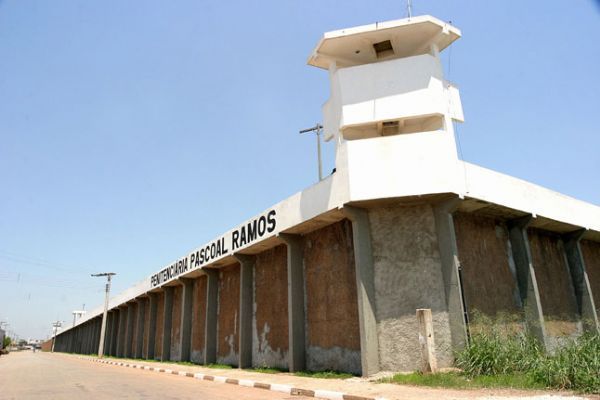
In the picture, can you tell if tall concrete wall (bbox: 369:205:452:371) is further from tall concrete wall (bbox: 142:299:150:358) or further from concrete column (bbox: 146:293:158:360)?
tall concrete wall (bbox: 142:299:150:358)

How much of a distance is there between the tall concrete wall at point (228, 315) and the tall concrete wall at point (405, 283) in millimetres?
8900

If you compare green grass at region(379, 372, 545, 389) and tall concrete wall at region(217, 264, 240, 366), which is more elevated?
tall concrete wall at region(217, 264, 240, 366)

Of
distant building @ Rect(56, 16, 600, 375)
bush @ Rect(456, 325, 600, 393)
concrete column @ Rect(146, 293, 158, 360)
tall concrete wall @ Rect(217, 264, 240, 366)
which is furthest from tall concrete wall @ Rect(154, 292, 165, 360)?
bush @ Rect(456, 325, 600, 393)

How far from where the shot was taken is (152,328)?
1168 inches

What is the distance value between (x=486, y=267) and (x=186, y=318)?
16.0 meters

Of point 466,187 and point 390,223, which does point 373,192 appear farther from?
point 466,187

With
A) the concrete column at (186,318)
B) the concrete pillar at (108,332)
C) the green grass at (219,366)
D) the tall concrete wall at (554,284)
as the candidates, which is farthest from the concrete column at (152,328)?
the tall concrete wall at (554,284)

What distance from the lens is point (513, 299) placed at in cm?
1387

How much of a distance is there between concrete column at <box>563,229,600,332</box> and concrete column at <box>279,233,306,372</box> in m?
10.4

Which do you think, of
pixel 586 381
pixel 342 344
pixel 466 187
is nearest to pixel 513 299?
pixel 466 187

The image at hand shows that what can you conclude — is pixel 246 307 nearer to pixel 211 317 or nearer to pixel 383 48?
pixel 211 317

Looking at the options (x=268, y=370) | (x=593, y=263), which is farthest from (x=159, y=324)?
(x=593, y=263)

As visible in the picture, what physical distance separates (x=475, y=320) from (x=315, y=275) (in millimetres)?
5009

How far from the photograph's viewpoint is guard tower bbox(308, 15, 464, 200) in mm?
11820
